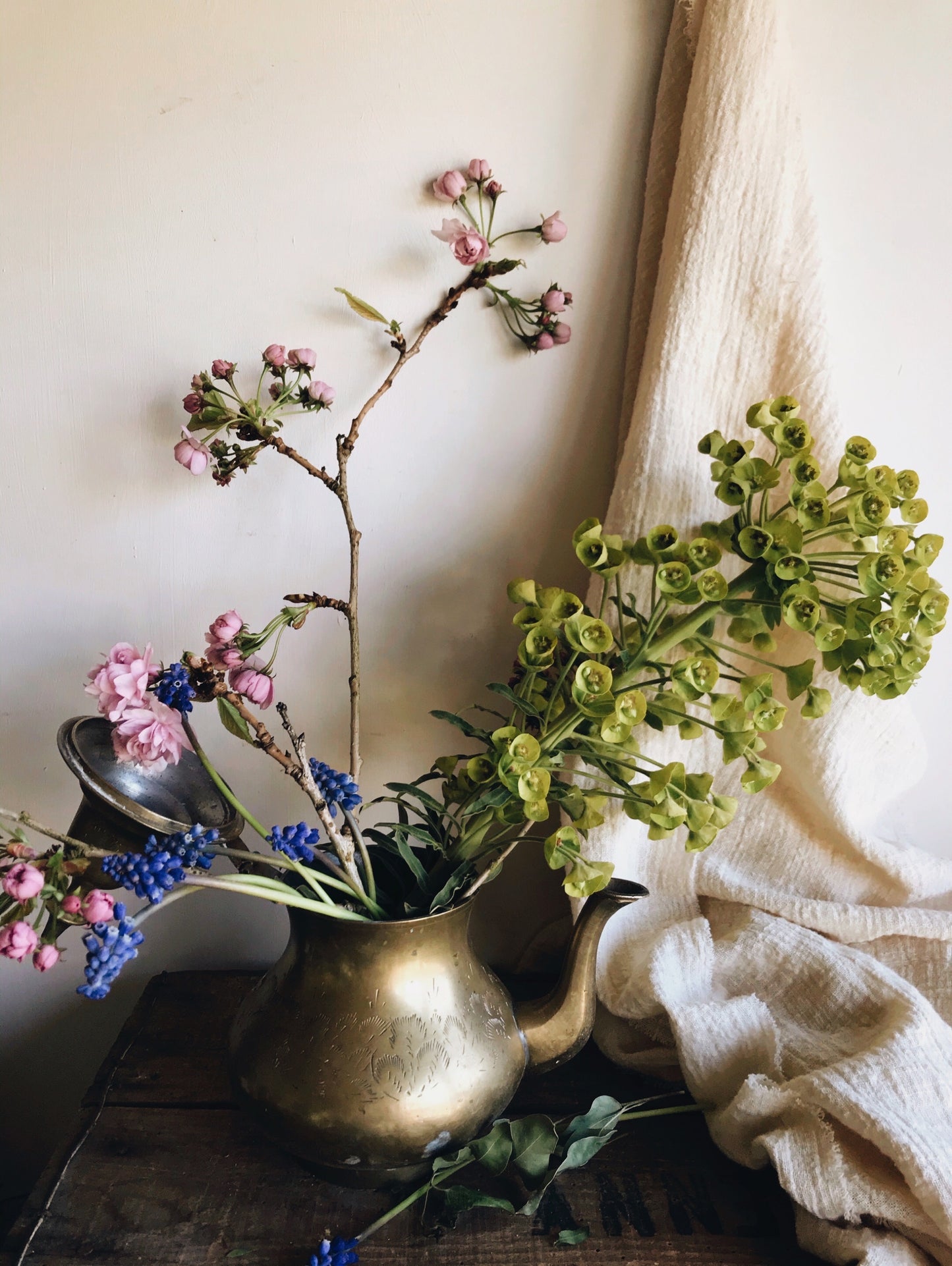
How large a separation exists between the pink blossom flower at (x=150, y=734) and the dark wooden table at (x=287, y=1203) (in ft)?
0.97

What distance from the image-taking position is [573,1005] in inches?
26.2

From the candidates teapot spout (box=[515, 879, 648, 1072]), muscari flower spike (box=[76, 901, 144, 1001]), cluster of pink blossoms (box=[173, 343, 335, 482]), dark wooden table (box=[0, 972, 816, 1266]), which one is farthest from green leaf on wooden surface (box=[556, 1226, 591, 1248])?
cluster of pink blossoms (box=[173, 343, 335, 482])

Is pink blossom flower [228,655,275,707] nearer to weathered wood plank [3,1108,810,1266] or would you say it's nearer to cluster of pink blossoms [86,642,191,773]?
cluster of pink blossoms [86,642,191,773]

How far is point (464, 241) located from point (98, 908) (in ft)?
1.74

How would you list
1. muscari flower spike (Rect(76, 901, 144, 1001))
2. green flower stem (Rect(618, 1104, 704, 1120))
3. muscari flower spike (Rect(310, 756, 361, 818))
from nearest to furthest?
muscari flower spike (Rect(76, 901, 144, 1001)), muscari flower spike (Rect(310, 756, 361, 818)), green flower stem (Rect(618, 1104, 704, 1120))

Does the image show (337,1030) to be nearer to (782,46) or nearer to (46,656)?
(46,656)

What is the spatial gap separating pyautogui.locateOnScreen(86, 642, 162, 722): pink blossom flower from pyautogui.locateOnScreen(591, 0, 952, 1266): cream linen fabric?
1.26 ft

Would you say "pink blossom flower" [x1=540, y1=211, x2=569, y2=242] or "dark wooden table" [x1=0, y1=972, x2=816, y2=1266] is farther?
"pink blossom flower" [x1=540, y1=211, x2=569, y2=242]

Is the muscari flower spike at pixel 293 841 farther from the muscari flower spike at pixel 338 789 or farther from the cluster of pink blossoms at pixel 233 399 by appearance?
the cluster of pink blossoms at pixel 233 399

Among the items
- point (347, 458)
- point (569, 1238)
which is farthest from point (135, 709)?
point (569, 1238)

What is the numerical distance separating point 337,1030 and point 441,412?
0.50m

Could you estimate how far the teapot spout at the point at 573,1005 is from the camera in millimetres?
657

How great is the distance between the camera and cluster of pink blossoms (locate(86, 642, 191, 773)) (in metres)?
0.57

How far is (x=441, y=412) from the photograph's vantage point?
75 centimetres
